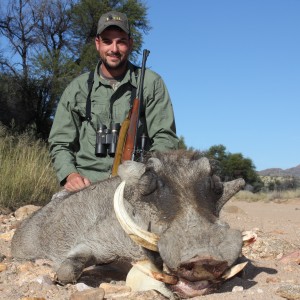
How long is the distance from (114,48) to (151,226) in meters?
2.80

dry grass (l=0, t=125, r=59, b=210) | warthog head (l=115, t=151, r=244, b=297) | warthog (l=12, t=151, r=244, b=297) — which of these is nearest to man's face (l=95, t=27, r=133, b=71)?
warthog (l=12, t=151, r=244, b=297)

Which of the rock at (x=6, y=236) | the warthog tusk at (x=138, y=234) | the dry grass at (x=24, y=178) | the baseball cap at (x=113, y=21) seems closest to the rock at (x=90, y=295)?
the warthog tusk at (x=138, y=234)

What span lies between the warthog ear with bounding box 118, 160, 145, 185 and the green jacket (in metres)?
1.74

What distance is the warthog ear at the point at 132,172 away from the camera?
384 centimetres

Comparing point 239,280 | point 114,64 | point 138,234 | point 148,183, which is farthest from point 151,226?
point 114,64

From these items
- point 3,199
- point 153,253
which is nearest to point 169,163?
point 153,253

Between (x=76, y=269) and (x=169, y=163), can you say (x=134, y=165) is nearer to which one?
(x=169, y=163)

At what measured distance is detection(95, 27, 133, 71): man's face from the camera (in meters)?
5.77

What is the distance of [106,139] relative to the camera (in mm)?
5473

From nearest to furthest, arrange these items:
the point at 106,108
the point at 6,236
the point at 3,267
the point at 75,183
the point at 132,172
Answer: the point at 132,172, the point at 3,267, the point at 75,183, the point at 106,108, the point at 6,236

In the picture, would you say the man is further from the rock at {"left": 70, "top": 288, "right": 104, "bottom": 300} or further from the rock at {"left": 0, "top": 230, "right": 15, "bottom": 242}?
the rock at {"left": 70, "top": 288, "right": 104, "bottom": 300}

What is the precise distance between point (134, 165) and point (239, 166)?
2942cm

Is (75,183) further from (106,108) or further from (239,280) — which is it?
(239,280)

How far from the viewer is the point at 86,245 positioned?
4293mm
